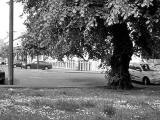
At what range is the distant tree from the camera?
15405 mm

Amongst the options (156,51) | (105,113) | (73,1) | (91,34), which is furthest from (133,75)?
(105,113)

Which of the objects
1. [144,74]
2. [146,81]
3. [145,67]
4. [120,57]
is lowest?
[146,81]

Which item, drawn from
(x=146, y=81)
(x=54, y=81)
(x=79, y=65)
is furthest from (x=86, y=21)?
(x=79, y=65)

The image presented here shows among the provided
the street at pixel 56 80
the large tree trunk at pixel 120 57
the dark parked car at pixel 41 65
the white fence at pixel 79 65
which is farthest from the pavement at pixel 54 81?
the dark parked car at pixel 41 65

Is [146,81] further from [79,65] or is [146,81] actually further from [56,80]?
[79,65]

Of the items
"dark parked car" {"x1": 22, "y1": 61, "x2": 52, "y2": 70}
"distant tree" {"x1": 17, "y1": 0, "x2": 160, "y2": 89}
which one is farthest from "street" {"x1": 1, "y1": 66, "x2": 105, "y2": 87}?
"dark parked car" {"x1": 22, "y1": 61, "x2": 52, "y2": 70}

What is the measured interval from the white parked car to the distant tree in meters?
7.32

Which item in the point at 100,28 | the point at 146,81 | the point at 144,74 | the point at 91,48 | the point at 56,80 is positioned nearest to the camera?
the point at 100,28

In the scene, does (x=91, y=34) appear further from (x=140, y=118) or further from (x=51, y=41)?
(x=140, y=118)

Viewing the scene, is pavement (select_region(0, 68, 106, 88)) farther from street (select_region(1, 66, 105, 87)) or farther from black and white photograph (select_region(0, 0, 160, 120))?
black and white photograph (select_region(0, 0, 160, 120))

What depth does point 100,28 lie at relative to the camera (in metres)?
18.2

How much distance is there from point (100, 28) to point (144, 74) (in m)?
12.0

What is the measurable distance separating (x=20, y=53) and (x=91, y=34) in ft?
25.5

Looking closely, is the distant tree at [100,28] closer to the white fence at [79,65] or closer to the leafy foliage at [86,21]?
the leafy foliage at [86,21]
